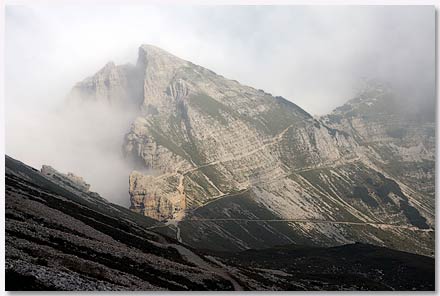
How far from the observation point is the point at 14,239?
1574 inches

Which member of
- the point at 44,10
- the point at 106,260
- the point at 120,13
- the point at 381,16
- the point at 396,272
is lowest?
the point at 106,260

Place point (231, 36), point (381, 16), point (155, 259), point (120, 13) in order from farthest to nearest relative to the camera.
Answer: point (231, 36)
point (381, 16)
point (120, 13)
point (155, 259)

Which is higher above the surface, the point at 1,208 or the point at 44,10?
the point at 44,10

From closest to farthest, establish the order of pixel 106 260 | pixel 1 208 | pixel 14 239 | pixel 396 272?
pixel 14 239
pixel 106 260
pixel 1 208
pixel 396 272

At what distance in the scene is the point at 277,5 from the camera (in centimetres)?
5450

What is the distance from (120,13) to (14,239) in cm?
3542

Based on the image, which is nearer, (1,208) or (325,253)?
(1,208)

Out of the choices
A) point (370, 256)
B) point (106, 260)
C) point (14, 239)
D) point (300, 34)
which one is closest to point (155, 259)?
point (106, 260)

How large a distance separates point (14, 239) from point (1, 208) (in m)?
8.59

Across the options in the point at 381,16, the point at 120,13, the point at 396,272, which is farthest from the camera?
the point at 396,272

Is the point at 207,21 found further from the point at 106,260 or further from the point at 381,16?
the point at 106,260

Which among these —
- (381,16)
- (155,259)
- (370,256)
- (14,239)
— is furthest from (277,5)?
(370,256)

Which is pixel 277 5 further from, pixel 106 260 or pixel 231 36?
pixel 106 260

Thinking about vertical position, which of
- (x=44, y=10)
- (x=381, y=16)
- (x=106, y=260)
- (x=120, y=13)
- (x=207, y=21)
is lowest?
(x=106, y=260)
